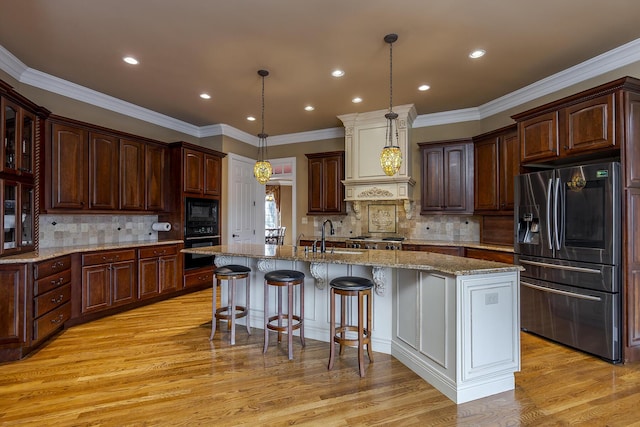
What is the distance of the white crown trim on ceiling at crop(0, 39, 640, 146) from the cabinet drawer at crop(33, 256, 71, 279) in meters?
2.08

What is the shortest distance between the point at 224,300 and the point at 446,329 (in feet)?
8.44

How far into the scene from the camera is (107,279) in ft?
13.1

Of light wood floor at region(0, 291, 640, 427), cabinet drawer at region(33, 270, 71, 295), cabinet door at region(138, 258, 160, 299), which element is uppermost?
cabinet drawer at region(33, 270, 71, 295)

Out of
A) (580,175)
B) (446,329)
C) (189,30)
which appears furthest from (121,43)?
(580,175)

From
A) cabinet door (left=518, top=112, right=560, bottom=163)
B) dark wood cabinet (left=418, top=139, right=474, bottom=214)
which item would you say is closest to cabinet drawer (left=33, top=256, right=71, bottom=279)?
dark wood cabinet (left=418, top=139, right=474, bottom=214)

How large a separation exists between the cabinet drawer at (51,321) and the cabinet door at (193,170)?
2.21m

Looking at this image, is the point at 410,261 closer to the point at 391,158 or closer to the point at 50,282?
the point at 391,158

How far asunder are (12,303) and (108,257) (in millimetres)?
1195

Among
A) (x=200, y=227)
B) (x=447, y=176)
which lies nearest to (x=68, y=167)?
(x=200, y=227)

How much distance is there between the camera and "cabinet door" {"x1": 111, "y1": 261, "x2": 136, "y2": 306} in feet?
13.4

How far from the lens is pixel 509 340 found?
236cm

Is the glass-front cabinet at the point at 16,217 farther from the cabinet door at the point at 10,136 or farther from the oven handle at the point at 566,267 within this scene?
the oven handle at the point at 566,267

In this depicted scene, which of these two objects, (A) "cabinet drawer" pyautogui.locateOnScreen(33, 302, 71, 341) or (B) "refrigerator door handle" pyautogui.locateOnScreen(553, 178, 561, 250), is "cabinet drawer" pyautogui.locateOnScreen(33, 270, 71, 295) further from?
(B) "refrigerator door handle" pyautogui.locateOnScreen(553, 178, 561, 250)

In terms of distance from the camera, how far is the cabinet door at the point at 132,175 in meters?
4.53
